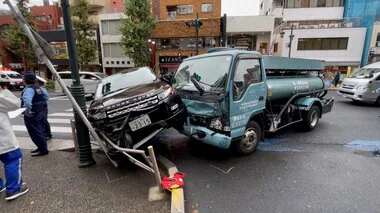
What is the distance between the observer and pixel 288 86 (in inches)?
205

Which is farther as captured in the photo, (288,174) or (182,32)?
(182,32)

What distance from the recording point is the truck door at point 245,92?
3.86m

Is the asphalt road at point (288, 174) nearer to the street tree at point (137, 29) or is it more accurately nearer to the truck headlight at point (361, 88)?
the truck headlight at point (361, 88)

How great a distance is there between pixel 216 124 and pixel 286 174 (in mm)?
1547

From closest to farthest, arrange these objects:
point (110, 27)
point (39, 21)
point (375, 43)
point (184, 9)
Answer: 1. point (375, 43)
2. point (110, 27)
3. point (184, 9)
4. point (39, 21)

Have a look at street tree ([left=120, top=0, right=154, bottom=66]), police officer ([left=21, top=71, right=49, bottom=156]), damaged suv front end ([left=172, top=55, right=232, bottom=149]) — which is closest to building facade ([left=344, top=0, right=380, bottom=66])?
street tree ([left=120, top=0, right=154, bottom=66])

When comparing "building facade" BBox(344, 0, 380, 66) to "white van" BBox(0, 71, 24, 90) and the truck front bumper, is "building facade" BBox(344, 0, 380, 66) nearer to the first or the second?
the truck front bumper

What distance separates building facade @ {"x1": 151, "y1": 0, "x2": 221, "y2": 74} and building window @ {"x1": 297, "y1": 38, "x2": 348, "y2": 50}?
10.4m

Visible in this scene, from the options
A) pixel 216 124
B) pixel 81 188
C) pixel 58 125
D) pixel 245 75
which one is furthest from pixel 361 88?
pixel 58 125

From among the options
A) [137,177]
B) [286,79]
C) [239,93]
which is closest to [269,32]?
[286,79]

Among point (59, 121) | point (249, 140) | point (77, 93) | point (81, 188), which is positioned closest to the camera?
point (81, 188)

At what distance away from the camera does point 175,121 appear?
147 inches

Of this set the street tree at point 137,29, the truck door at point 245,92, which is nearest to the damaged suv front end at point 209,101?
the truck door at point 245,92

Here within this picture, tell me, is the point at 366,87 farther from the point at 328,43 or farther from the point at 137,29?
the point at 137,29
